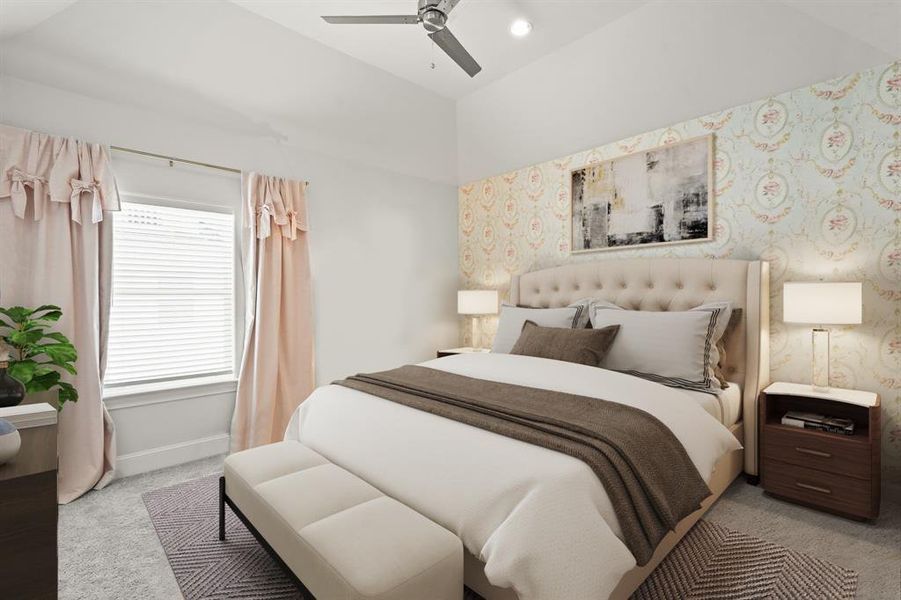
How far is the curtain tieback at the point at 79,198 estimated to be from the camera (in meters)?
2.65

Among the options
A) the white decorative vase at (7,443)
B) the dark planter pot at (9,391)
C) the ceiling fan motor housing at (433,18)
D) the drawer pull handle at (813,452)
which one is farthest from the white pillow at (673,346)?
the dark planter pot at (9,391)

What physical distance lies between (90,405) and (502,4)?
3523 mm

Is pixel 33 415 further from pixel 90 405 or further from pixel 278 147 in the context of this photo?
pixel 278 147

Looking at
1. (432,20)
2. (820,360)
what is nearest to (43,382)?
(432,20)

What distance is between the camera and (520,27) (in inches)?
122

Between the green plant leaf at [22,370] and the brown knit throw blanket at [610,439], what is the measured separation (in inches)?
65.8

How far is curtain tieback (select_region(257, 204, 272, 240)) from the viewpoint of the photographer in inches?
131

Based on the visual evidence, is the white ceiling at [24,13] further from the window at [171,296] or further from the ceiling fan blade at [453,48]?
the ceiling fan blade at [453,48]

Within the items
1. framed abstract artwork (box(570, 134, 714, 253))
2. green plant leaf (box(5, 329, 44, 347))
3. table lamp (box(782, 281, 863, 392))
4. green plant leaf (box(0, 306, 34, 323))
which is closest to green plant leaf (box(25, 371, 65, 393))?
green plant leaf (box(5, 329, 44, 347))

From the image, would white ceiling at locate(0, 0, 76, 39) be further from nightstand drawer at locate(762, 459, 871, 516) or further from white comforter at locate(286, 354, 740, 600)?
nightstand drawer at locate(762, 459, 871, 516)

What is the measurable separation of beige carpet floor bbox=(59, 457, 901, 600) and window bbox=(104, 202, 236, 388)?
82 cm

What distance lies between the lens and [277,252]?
3.44m

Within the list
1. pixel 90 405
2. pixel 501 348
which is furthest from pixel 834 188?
pixel 90 405

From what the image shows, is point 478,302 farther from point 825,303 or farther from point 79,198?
point 79,198
